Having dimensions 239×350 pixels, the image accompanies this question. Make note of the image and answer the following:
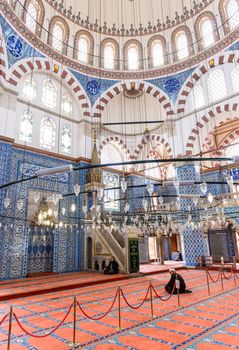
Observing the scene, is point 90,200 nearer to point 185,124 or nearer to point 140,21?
point 185,124

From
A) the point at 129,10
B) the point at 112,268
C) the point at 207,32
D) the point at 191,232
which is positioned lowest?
the point at 112,268

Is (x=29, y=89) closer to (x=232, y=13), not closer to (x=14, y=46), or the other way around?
(x=14, y=46)

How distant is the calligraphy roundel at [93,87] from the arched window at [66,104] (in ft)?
3.40

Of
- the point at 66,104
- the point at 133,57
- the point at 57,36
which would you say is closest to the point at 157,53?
the point at 133,57

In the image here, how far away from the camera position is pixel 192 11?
11.1 meters

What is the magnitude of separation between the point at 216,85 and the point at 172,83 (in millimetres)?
1936

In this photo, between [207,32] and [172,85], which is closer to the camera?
[207,32]

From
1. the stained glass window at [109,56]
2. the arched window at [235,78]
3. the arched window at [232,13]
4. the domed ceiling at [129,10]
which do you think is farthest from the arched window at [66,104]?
the arched window at [232,13]

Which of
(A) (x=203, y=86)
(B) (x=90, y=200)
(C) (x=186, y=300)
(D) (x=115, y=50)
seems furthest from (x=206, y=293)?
(D) (x=115, y=50)

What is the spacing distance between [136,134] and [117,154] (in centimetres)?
160

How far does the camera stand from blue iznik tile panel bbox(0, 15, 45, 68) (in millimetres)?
8609

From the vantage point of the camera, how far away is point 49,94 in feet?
34.4

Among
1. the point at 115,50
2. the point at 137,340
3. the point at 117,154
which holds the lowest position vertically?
the point at 137,340

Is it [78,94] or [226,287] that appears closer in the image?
[226,287]
